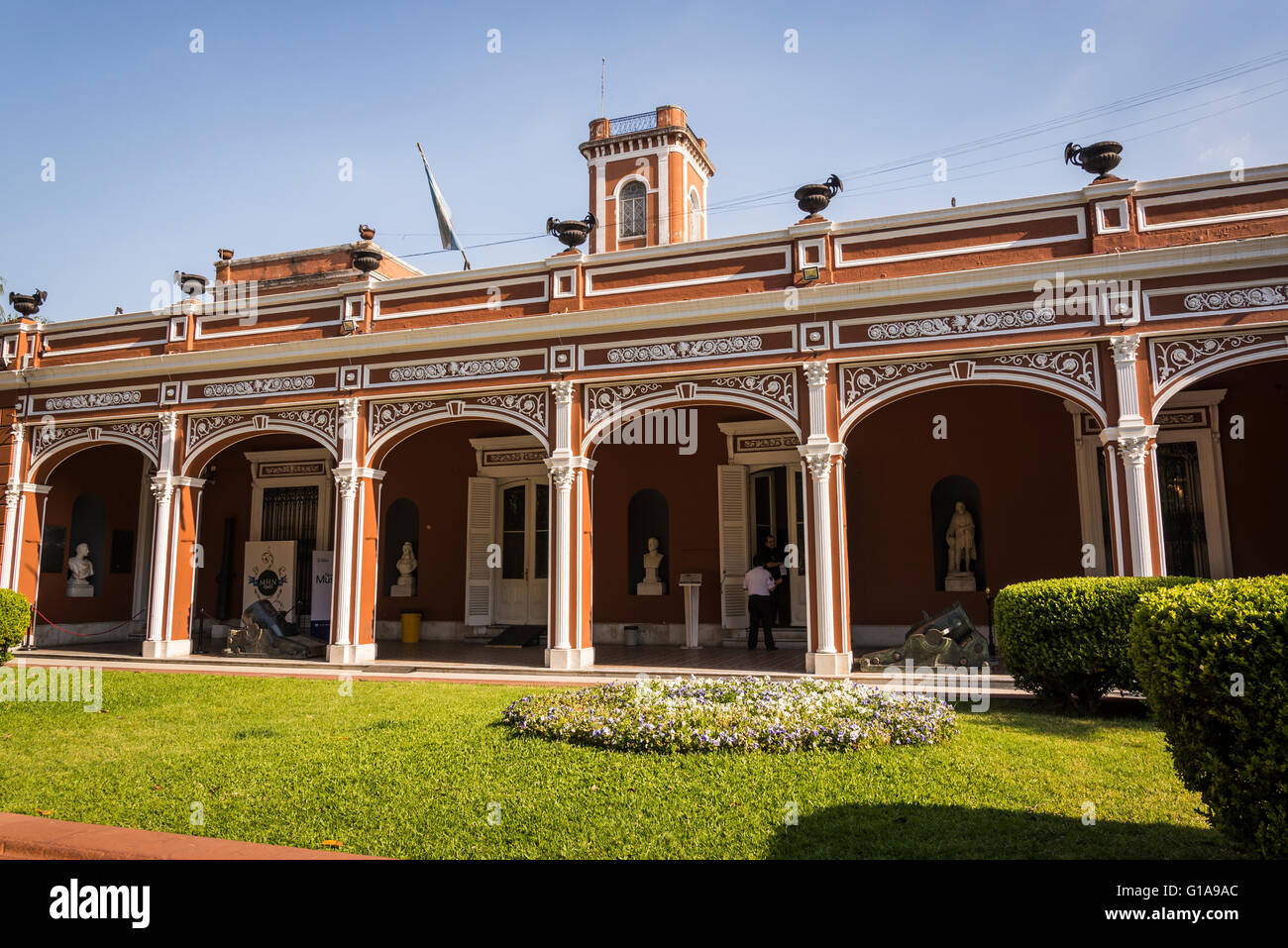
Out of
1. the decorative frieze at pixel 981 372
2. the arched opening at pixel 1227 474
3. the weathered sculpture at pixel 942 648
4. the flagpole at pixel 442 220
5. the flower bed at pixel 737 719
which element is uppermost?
the flagpole at pixel 442 220

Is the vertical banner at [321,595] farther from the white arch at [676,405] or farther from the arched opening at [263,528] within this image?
the white arch at [676,405]

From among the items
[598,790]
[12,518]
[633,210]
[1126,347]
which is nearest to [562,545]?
[598,790]

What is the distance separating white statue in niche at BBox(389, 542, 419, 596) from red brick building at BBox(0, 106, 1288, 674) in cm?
9

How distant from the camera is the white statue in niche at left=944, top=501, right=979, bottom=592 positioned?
12141 mm

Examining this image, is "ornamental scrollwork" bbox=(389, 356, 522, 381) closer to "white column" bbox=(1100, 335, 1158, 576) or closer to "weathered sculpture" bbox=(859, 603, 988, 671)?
"weathered sculpture" bbox=(859, 603, 988, 671)

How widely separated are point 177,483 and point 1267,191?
48.2 ft

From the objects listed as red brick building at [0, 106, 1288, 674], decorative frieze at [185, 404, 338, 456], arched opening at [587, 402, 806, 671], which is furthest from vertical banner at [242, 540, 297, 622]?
arched opening at [587, 402, 806, 671]

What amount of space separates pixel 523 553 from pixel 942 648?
7.65 meters

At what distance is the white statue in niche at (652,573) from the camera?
545 inches

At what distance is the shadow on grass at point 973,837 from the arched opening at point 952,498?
8.18 meters

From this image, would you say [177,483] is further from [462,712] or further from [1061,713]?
[1061,713]

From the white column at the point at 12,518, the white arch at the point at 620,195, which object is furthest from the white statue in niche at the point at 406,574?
the white arch at the point at 620,195

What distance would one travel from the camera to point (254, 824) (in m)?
4.21

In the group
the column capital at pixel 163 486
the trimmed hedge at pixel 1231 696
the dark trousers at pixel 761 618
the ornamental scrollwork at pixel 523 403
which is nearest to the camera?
the trimmed hedge at pixel 1231 696
